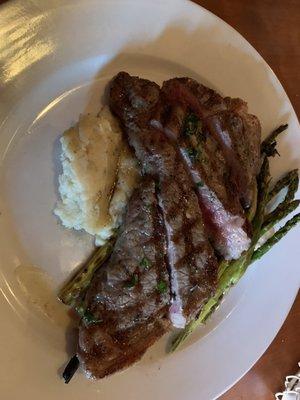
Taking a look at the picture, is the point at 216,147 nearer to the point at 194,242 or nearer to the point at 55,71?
the point at 194,242

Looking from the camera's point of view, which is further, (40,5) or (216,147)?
(216,147)

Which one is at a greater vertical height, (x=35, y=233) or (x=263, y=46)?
(x=263, y=46)

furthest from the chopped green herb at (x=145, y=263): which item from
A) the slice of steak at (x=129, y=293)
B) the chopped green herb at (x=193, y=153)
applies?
the chopped green herb at (x=193, y=153)

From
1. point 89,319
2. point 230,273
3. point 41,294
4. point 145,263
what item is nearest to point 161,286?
point 145,263

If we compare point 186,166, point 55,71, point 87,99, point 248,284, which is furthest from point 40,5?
point 248,284

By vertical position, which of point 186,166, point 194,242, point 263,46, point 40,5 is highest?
point 263,46

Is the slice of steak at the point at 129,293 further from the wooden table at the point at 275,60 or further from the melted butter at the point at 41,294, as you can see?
the wooden table at the point at 275,60

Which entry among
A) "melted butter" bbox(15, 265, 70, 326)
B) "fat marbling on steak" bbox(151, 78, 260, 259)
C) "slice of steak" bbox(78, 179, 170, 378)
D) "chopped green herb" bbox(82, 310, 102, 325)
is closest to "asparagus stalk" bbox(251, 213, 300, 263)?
"fat marbling on steak" bbox(151, 78, 260, 259)
